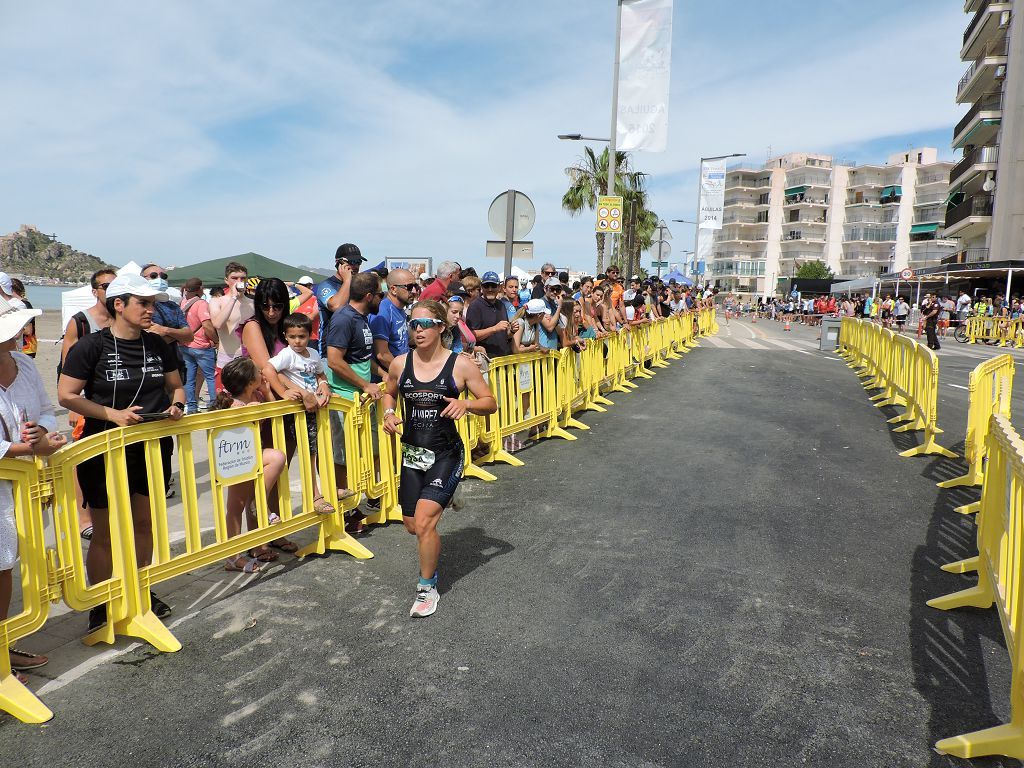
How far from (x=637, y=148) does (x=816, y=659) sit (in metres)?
14.3

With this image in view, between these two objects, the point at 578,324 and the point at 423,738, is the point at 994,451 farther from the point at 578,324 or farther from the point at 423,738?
the point at 578,324

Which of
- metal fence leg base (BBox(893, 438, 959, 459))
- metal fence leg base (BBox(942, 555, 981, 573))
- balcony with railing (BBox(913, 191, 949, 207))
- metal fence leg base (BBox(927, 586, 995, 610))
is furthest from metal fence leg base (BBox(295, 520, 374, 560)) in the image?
balcony with railing (BBox(913, 191, 949, 207))

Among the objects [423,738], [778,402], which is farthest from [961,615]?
[778,402]

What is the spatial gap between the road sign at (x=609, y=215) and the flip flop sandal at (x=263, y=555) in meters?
12.7

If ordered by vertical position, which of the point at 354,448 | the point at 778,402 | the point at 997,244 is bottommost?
the point at 778,402

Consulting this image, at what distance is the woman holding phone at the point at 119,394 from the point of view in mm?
3676

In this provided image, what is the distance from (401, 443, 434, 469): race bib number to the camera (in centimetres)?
426

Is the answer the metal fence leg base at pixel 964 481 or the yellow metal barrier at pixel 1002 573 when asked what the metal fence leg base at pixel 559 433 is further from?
the yellow metal barrier at pixel 1002 573

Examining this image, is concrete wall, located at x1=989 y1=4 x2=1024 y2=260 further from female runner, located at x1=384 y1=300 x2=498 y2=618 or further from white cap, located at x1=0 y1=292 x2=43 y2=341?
white cap, located at x1=0 y1=292 x2=43 y2=341

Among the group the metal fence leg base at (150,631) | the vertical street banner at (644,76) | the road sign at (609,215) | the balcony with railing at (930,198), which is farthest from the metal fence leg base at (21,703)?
the balcony with railing at (930,198)

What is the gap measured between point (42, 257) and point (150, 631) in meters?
214

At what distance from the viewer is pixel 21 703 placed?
9.93 ft

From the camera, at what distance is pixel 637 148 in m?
16.1

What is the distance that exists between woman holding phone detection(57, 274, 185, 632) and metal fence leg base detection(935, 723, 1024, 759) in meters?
3.97
